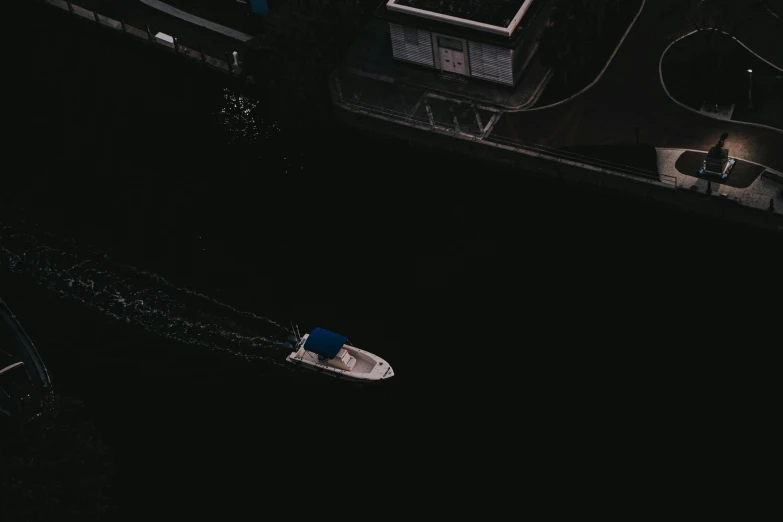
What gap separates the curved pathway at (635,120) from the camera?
104m

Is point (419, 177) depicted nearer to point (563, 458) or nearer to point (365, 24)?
point (365, 24)

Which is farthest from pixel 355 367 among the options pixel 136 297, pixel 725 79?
pixel 725 79

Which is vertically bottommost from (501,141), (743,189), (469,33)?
(501,141)

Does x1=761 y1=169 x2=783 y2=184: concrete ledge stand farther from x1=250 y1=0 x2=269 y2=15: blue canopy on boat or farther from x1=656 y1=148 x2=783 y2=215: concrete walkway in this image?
x1=250 y1=0 x2=269 y2=15: blue canopy on boat

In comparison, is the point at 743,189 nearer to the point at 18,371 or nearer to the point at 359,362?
the point at 359,362

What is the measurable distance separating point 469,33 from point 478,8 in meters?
2.95

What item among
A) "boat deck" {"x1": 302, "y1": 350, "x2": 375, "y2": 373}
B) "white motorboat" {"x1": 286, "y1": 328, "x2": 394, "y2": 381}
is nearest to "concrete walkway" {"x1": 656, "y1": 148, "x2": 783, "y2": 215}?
"white motorboat" {"x1": 286, "y1": 328, "x2": 394, "y2": 381}

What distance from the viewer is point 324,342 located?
94688 millimetres

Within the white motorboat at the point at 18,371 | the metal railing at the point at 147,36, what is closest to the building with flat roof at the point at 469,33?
the metal railing at the point at 147,36

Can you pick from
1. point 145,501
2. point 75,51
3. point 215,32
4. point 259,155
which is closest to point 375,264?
point 259,155

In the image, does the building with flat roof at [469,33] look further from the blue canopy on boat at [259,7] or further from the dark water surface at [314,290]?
the blue canopy on boat at [259,7]

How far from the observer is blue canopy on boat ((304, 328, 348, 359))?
9425 centimetres

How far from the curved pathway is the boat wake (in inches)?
1159

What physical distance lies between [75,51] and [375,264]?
47.0 meters
